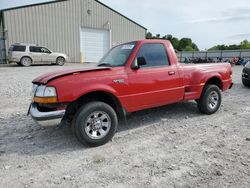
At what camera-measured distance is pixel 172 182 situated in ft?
9.14

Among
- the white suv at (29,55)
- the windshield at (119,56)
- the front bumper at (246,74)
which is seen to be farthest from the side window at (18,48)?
the front bumper at (246,74)

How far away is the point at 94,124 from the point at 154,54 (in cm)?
205

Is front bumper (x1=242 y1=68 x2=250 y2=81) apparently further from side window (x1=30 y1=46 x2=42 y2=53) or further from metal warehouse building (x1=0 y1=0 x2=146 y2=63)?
metal warehouse building (x1=0 y1=0 x2=146 y2=63)

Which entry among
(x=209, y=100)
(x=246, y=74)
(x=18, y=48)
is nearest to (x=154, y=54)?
(x=209, y=100)

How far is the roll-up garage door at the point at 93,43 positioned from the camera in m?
22.9

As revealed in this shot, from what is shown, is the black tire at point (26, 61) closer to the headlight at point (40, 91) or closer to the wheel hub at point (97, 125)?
the headlight at point (40, 91)

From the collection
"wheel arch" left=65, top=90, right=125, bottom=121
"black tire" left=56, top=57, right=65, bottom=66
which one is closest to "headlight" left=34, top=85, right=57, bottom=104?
"wheel arch" left=65, top=90, right=125, bottom=121

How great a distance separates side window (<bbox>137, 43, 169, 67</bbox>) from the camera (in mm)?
4551

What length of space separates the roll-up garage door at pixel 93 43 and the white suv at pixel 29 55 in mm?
4733

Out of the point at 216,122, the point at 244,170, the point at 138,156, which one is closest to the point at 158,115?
the point at 216,122

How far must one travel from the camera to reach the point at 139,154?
11.6ft

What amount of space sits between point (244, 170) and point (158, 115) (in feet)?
8.80

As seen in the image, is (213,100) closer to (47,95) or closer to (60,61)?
(47,95)

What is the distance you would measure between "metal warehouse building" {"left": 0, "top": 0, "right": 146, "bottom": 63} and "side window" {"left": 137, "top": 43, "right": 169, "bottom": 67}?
1821 cm
